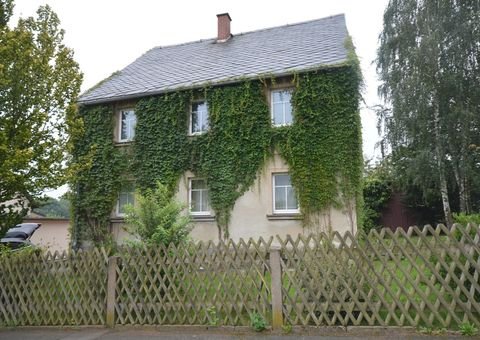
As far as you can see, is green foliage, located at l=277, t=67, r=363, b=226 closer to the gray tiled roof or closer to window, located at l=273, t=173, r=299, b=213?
window, located at l=273, t=173, r=299, b=213

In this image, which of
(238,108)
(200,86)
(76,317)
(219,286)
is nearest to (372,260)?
(219,286)

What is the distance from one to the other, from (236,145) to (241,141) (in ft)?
0.77

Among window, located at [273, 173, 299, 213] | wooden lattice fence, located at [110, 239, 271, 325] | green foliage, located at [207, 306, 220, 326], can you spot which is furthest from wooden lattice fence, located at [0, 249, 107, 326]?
window, located at [273, 173, 299, 213]

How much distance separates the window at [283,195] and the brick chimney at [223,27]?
9627 mm

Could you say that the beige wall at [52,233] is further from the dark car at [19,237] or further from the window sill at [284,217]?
the window sill at [284,217]

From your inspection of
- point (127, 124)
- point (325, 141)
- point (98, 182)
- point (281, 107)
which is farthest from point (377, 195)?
point (98, 182)

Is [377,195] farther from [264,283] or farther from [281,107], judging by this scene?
[264,283]

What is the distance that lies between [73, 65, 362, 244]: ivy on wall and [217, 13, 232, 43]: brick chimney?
6297 mm

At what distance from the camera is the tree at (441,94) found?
54.2 ft

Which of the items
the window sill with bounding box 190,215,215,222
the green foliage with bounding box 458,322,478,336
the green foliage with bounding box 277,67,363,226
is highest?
the green foliage with bounding box 277,67,363,226

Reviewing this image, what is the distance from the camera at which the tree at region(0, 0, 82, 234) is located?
275 inches

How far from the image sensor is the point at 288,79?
1286 centimetres

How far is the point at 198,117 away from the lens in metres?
14.0

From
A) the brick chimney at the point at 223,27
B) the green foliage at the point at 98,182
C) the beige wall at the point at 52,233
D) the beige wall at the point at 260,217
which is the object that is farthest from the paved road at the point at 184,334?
the beige wall at the point at 52,233
